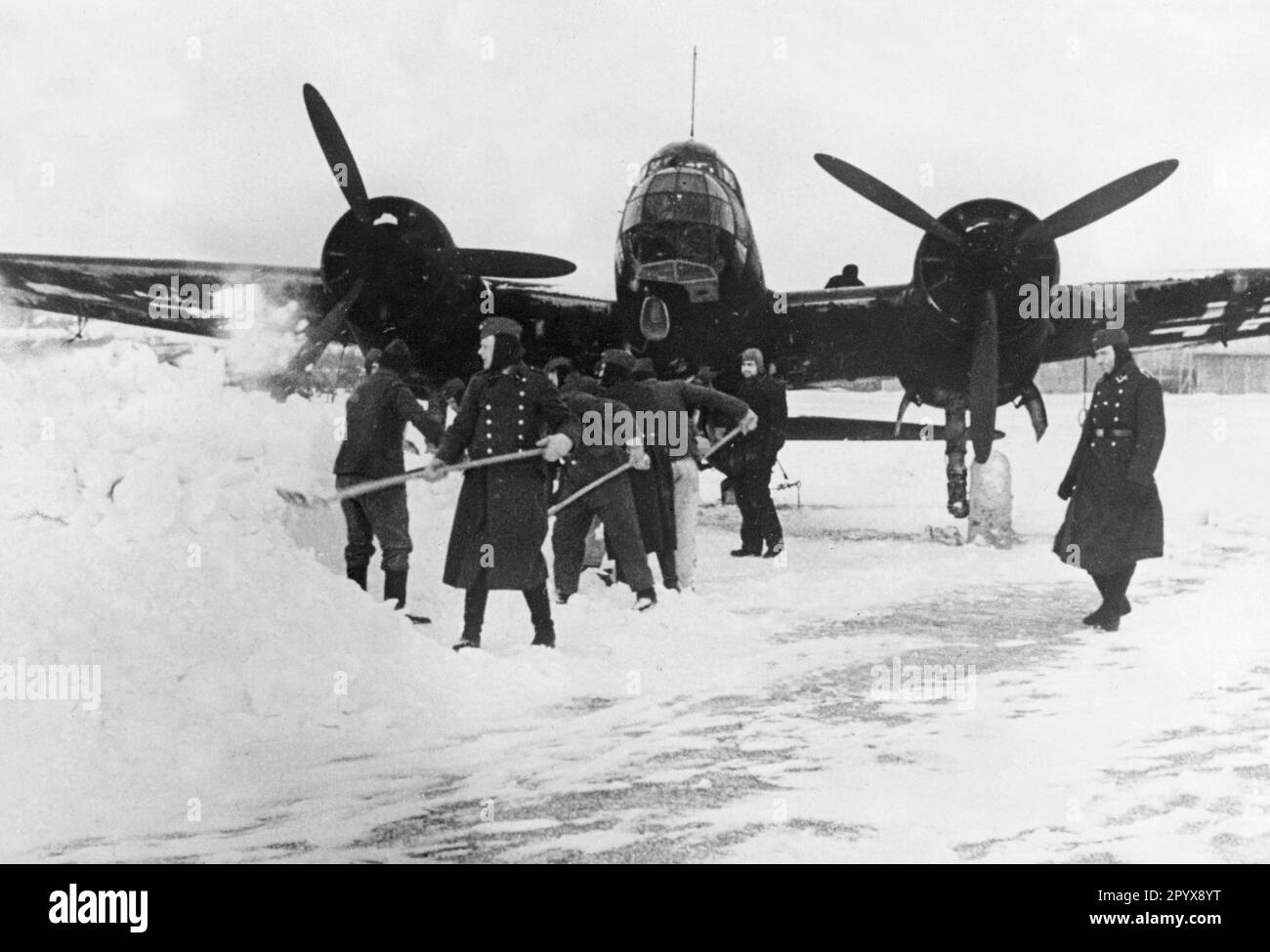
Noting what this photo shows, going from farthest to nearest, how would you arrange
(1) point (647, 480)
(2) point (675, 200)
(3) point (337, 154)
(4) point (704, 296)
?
1. (4) point (704, 296)
2. (2) point (675, 200)
3. (1) point (647, 480)
4. (3) point (337, 154)

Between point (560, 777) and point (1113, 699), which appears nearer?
point (560, 777)

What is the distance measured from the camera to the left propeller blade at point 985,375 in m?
9.57

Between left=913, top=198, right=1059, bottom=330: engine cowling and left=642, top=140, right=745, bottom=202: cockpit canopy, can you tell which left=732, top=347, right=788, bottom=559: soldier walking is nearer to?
left=913, top=198, right=1059, bottom=330: engine cowling

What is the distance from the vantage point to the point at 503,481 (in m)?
6.12

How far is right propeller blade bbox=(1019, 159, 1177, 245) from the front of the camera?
303 inches

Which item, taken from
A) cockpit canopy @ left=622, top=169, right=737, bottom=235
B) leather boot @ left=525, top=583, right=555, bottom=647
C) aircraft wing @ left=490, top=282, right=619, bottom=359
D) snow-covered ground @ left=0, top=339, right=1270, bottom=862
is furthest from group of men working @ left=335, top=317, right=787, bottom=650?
cockpit canopy @ left=622, top=169, right=737, bottom=235

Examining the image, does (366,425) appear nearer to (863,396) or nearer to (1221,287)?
(1221,287)

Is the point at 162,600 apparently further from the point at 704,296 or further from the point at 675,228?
the point at 704,296

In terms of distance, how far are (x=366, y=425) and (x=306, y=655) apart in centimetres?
228

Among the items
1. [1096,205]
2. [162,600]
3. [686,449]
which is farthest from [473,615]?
[1096,205]

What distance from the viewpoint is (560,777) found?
405 cm

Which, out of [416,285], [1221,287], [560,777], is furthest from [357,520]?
[1221,287]

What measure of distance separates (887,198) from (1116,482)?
12.8 feet
